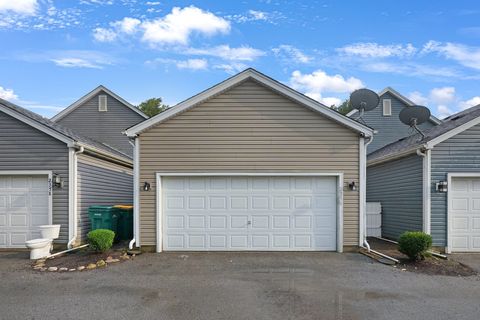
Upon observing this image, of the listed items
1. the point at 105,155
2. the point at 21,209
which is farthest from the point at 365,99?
the point at 21,209

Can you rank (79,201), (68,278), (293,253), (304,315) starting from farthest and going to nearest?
(79,201) → (293,253) → (68,278) → (304,315)

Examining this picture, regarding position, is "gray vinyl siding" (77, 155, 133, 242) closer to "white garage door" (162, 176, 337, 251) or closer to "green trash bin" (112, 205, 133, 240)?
"green trash bin" (112, 205, 133, 240)

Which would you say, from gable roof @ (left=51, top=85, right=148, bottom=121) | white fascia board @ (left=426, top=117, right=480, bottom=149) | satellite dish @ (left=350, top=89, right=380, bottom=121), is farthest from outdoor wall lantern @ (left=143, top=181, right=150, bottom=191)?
gable roof @ (left=51, top=85, right=148, bottom=121)

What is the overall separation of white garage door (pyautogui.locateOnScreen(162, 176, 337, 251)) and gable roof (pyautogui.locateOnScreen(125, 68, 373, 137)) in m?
1.50

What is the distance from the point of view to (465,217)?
10.2 metres

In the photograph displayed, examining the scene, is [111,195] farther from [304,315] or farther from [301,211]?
[304,315]

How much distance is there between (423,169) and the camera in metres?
10.4

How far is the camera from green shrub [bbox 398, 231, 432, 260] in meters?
8.67

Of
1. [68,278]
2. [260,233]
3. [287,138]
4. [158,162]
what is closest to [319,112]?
[287,138]

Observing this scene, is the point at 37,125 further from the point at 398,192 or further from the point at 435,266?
the point at 398,192

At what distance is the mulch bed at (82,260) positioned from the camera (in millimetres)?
8359

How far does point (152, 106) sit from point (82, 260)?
31.5 m

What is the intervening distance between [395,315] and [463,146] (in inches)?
256

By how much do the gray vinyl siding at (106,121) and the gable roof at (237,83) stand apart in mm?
9630
